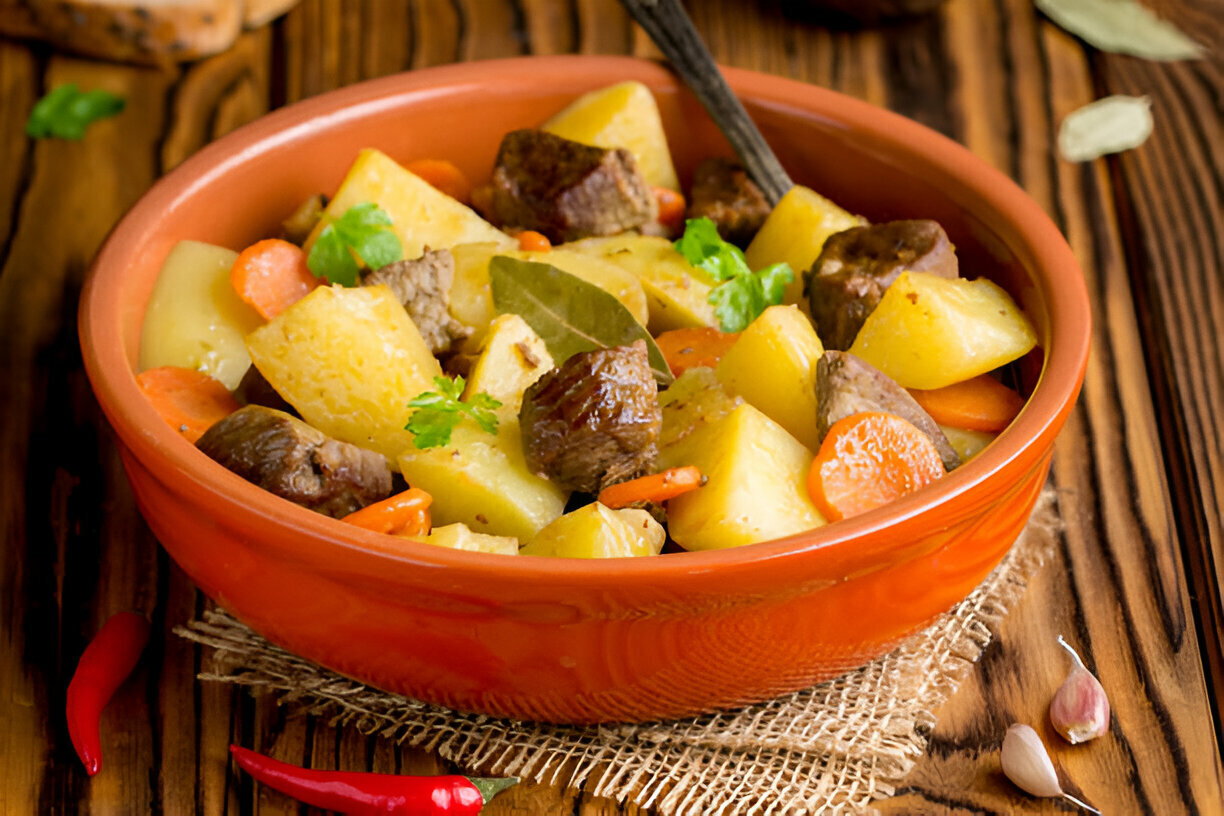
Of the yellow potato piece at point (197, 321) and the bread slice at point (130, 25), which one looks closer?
the yellow potato piece at point (197, 321)

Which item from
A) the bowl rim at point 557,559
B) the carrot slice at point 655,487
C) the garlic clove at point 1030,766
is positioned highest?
the bowl rim at point 557,559

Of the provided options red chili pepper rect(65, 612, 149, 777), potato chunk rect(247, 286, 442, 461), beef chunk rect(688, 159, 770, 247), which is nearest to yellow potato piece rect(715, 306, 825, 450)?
beef chunk rect(688, 159, 770, 247)

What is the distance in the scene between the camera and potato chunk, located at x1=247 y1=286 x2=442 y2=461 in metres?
2.45

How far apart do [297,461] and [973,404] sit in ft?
4.07

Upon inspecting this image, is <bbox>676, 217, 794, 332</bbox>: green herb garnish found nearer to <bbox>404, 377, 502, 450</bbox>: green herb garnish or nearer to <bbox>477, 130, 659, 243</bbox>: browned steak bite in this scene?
<bbox>477, 130, 659, 243</bbox>: browned steak bite

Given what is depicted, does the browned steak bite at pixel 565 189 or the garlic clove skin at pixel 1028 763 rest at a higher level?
the browned steak bite at pixel 565 189

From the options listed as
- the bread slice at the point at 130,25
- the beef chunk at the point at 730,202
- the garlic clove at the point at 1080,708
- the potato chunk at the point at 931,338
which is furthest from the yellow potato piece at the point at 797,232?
the bread slice at the point at 130,25

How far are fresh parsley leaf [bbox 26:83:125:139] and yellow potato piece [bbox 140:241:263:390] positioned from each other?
4.42ft

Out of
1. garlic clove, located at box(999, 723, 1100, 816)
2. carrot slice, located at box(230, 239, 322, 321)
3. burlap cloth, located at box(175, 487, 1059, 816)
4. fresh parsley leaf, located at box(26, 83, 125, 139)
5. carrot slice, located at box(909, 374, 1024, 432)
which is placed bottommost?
burlap cloth, located at box(175, 487, 1059, 816)

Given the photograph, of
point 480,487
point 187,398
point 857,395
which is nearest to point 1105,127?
point 857,395

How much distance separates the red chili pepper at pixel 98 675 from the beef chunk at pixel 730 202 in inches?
56.0

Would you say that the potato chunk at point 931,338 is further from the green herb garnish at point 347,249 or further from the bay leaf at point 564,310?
the green herb garnish at point 347,249

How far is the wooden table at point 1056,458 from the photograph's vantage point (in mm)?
2404

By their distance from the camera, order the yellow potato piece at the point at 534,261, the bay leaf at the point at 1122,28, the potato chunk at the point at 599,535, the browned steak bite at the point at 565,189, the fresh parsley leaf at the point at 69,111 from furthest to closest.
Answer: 1. the bay leaf at the point at 1122,28
2. the fresh parsley leaf at the point at 69,111
3. the browned steak bite at the point at 565,189
4. the yellow potato piece at the point at 534,261
5. the potato chunk at the point at 599,535
